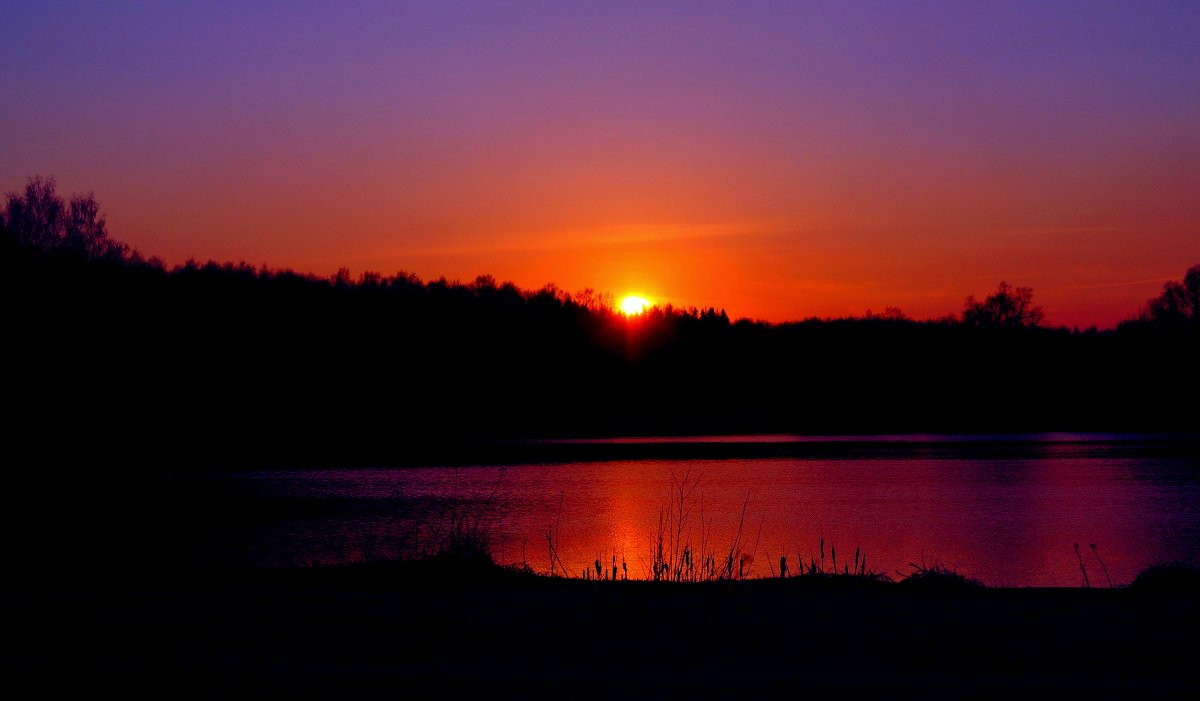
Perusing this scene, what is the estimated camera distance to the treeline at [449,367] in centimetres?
5391

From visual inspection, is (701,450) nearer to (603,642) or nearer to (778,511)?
(778,511)

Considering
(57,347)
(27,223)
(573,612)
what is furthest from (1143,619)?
(27,223)

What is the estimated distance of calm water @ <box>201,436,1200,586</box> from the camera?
1587cm

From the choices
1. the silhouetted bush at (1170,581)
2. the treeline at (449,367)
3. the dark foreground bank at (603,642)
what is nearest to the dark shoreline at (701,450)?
the treeline at (449,367)

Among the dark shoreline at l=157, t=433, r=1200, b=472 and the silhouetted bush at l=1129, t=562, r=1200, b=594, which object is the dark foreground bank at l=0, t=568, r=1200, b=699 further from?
the dark shoreline at l=157, t=433, r=1200, b=472

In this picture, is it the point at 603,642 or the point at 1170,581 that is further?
the point at 1170,581

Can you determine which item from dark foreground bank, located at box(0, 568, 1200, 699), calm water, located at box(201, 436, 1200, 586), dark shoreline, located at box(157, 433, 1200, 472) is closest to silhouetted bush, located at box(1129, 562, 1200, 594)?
dark foreground bank, located at box(0, 568, 1200, 699)

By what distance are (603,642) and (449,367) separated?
224 ft

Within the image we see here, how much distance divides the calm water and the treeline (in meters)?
12.3

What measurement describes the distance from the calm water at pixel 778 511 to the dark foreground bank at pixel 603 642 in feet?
18.8

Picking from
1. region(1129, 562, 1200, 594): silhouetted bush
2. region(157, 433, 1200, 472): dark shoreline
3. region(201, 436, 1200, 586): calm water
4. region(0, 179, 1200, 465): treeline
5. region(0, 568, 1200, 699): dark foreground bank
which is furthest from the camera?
region(0, 179, 1200, 465): treeline

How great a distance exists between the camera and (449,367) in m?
74.4

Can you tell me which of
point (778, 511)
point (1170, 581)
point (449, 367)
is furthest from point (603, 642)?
point (449, 367)

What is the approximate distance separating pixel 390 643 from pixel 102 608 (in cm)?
223
